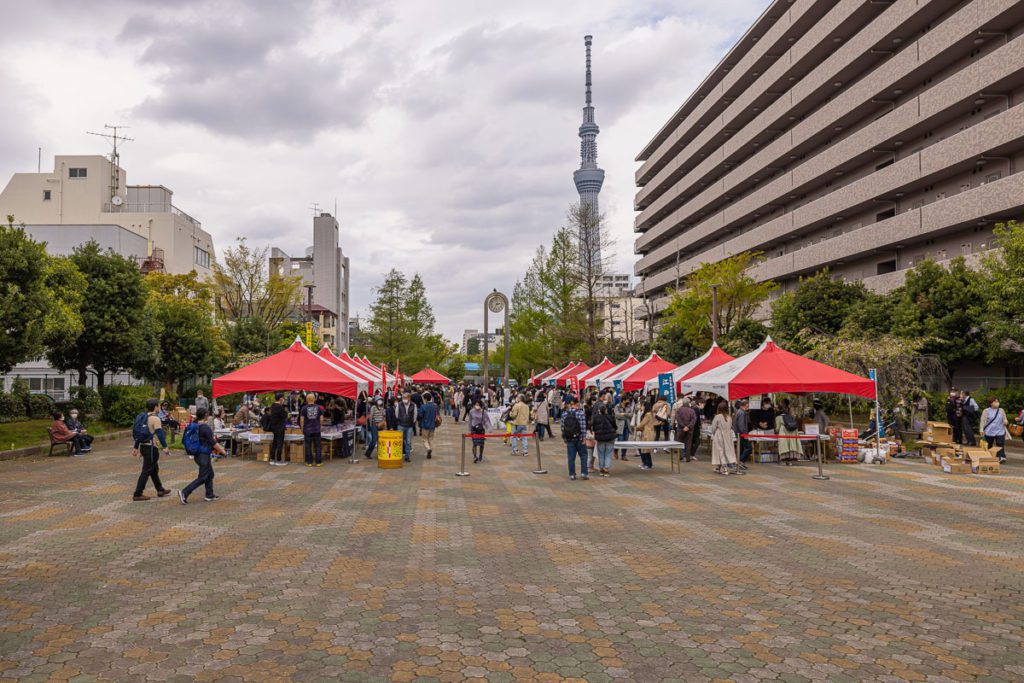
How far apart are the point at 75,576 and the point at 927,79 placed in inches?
1570

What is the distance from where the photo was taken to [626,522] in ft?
33.5

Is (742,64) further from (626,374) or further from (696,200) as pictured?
(626,374)

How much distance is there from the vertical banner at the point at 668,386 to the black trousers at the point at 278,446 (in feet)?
34.2

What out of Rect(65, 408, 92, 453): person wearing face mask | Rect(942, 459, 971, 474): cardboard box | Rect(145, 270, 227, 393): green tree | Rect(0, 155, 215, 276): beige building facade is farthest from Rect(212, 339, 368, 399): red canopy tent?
Rect(0, 155, 215, 276): beige building facade

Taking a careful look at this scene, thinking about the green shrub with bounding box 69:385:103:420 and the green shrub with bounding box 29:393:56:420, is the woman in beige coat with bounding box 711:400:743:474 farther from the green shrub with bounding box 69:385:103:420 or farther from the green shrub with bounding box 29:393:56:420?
the green shrub with bounding box 29:393:56:420

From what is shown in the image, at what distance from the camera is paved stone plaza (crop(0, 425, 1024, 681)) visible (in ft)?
17.0

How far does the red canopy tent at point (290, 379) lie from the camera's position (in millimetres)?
17453

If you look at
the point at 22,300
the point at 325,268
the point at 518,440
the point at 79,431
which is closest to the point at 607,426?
the point at 518,440

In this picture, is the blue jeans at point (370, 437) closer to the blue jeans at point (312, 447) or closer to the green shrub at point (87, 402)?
the blue jeans at point (312, 447)

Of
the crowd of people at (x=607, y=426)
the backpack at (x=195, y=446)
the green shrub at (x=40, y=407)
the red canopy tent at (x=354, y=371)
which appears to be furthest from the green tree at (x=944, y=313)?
the green shrub at (x=40, y=407)

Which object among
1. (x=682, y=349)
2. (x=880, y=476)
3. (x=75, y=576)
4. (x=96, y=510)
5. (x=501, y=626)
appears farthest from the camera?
(x=682, y=349)

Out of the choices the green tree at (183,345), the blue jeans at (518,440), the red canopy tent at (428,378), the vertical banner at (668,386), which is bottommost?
the blue jeans at (518,440)

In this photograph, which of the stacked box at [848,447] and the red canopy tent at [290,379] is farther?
the stacked box at [848,447]

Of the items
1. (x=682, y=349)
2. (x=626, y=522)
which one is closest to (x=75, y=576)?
(x=626, y=522)
